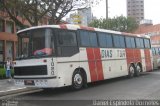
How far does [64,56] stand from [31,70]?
5.04ft

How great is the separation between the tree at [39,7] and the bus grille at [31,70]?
1196cm

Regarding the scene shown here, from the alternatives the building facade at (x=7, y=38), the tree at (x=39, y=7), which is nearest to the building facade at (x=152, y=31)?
the building facade at (x=7, y=38)

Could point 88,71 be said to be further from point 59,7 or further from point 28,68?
point 59,7

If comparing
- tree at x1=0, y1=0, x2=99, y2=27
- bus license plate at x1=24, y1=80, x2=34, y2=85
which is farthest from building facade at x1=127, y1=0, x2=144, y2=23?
bus license plate at x1=24, y1=80, x2=34, y2=85

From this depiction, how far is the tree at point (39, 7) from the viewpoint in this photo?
26125mm

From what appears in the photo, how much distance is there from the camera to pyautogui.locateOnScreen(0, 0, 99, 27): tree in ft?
85.7

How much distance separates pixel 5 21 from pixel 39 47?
2967cm

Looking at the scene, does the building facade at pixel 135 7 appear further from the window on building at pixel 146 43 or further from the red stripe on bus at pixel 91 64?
the red stripe on bus at pixel 91 64

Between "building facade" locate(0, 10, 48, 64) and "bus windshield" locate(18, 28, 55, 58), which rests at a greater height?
"building facade" locate(0, 10, 48, 64)

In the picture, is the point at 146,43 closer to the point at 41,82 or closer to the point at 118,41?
the point at 118,41

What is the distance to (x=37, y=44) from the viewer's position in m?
14.3

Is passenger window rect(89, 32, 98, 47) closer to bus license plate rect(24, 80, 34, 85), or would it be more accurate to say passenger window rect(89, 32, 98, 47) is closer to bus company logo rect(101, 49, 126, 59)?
bus company logo rect(101, 49, 126, 59)

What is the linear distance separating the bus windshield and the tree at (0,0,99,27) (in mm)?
11374

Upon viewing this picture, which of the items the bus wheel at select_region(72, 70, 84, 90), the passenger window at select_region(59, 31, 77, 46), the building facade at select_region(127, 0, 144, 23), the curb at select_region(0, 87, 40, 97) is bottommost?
the curb at select_region(0, 87, 40, 97)
